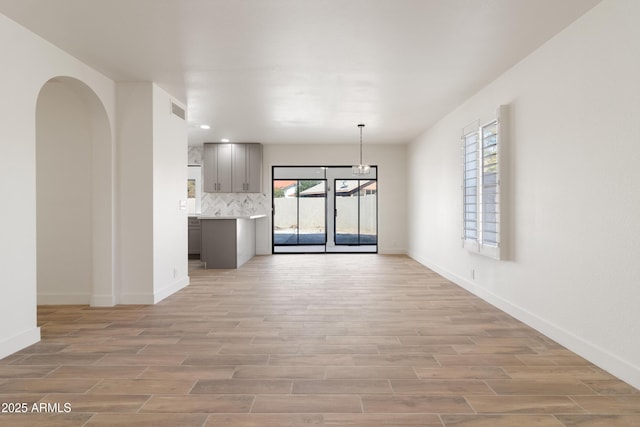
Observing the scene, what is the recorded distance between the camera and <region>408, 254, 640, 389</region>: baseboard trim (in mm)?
2420

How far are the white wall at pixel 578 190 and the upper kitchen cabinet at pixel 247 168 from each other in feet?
17.4

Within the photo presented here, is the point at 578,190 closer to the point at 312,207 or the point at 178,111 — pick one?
the point at 178,111

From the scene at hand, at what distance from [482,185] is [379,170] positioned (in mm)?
4609

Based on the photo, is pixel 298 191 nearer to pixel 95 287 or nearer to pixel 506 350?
pixel 95 287

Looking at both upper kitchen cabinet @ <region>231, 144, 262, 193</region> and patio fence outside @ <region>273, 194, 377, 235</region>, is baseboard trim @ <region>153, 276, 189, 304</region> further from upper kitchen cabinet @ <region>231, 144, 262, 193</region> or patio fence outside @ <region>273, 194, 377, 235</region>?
patio fence outside @ <region>273, 194, 377, 235</region>

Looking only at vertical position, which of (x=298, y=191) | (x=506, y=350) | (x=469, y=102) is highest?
(x=469, y=102)

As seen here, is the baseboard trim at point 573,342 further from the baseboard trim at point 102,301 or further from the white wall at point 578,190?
the baseboard trim at point 102,301

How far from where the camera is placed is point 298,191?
33.9ft

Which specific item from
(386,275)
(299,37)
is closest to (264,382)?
(299,37)

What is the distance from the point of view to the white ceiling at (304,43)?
2814 mm

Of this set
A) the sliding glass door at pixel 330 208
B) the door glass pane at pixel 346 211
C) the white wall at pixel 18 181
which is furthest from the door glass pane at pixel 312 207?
the white wall at pixel 18 181

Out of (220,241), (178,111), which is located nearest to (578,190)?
(178,111)

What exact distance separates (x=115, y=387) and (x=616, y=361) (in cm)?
316

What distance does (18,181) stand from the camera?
305 centimetres
